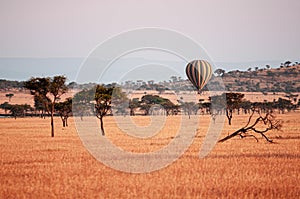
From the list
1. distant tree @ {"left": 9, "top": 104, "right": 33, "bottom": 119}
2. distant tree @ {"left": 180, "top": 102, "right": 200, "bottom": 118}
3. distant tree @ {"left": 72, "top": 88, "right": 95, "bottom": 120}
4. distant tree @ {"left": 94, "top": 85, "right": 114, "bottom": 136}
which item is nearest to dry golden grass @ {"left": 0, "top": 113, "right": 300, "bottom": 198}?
distant tree @ {"left": 94, "top": 85, "right": 114, "bottom": 136}

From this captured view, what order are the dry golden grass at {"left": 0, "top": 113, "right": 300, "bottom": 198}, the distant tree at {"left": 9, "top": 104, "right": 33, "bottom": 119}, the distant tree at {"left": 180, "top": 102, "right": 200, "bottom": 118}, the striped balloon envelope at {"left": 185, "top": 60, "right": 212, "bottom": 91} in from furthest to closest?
the distant tree at {"left": 180, "top": 102, "right": 200, "bottom": 118}
the distant tree at {"left": 9, "top": 104, "right": 33, "bottom": 119}
the striped balloon envelope at {"left": 185, "top": 60, "right": 212, "bottom": 91}
the dry golden grass at {"left": 0, "top": 113, "right": 300, "bottom": 198}

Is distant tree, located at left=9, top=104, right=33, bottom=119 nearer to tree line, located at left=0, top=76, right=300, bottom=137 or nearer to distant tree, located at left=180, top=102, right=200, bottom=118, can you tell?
tree line, located at left=0, top=76, right=300, bottom=137

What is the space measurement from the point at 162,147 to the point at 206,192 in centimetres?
1675

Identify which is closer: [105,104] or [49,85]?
[49,85]

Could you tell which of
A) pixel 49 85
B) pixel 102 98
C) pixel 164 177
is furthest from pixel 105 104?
pixel 164 177

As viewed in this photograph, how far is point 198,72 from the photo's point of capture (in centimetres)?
5862

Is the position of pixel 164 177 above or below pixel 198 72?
below

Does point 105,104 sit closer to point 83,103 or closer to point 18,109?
point 83,103

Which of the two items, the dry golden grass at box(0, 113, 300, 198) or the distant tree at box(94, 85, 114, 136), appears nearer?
the dry golden grass at box(0, 113, 300, 198)

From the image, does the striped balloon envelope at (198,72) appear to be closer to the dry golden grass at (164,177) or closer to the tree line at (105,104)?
the tree line at (105,104)

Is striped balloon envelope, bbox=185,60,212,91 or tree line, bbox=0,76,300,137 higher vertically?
striped balloon envelope, bbox=185,60,212,91

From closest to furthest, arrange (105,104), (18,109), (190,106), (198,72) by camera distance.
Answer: (105,104)
(198,72)
(18,109)
(190,106)

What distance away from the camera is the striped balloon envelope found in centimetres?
5859

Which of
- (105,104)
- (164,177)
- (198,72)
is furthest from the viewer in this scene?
(198,72)
